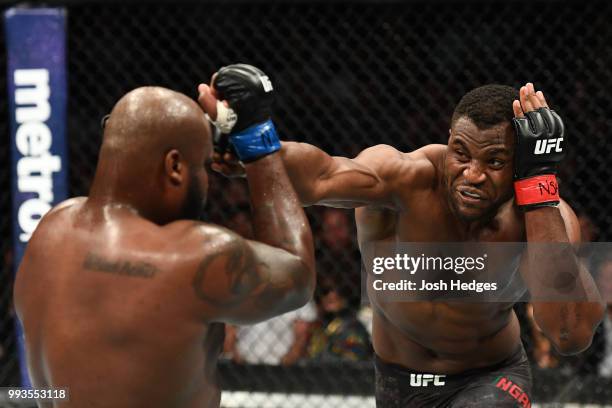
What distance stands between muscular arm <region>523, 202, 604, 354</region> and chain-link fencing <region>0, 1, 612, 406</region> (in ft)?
3.63

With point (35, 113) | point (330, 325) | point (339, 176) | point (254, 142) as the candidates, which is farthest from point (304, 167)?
point (35, 113)

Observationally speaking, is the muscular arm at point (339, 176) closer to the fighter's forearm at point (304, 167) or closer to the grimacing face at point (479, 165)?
the fighter's forearm at point (304, 167)

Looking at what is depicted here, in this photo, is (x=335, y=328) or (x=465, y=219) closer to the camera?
(x=465, y=219)

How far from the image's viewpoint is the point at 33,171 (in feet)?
9.40

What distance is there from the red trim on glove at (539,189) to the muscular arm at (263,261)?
0.57 m

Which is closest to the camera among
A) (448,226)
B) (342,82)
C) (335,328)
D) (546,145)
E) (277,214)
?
(277,214)

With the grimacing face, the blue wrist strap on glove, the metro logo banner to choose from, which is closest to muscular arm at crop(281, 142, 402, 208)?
the grimacing face

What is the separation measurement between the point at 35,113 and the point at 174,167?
5.72 ft

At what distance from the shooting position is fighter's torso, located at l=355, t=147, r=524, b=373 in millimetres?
1914

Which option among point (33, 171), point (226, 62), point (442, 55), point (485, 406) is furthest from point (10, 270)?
point (485, 406)

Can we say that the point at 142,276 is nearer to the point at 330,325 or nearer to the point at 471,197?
the point at 471,197

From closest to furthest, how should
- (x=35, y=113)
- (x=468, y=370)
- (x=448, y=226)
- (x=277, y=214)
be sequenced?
(x=277, y=214), (x=448, y=226), (x=468, y=370), (x=35, y=113)

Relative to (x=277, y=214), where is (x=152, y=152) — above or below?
above

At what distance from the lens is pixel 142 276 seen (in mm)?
1252
